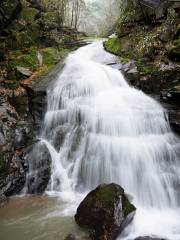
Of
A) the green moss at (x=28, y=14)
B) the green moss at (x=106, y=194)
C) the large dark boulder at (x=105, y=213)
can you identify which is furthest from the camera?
the green moss at (x=28, y=14)

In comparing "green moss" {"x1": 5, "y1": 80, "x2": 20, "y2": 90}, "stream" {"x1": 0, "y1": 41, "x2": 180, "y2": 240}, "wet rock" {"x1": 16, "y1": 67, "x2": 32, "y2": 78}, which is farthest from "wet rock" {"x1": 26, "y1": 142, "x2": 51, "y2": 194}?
"wet rock" {"x1": 16, "y1": 67, "x2": 32, "y2": 78}

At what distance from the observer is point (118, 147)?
1027cm

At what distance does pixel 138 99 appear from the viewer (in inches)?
483

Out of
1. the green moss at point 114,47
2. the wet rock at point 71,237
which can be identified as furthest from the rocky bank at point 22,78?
the wet rock at point 71,237

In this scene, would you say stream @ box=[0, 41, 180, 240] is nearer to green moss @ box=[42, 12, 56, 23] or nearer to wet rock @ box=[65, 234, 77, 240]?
wet rock @ box=[65, 234, 77, 240]

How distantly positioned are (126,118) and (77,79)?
351 centimetres

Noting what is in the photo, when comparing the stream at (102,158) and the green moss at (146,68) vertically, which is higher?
the green moss at (146,68)

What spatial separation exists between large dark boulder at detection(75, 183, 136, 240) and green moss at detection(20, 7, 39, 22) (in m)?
12.9

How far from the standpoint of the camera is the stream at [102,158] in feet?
25.7

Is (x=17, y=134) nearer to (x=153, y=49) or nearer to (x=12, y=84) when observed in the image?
(x=12, y=84)

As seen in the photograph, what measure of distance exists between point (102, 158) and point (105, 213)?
319cm

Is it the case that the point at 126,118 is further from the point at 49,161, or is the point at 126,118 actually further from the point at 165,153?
the point at 49,161

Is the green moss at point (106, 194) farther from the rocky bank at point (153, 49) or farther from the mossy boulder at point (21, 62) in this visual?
the mossy boulder at point (21, 62)

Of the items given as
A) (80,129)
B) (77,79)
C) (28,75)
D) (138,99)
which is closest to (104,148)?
(80,129)
